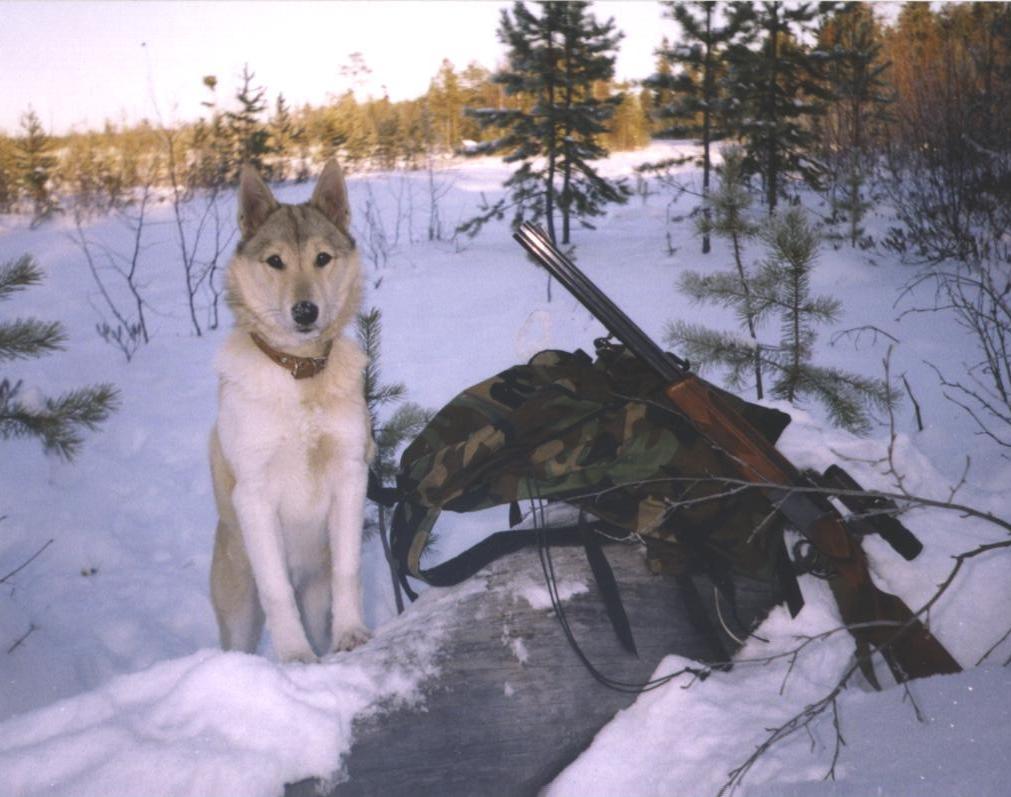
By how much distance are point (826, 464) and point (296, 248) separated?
88.4 inches

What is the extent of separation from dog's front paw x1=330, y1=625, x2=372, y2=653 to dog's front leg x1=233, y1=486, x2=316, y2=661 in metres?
0.13

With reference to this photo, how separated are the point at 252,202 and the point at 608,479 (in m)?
1.86

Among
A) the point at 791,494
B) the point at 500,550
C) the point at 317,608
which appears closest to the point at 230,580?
the point at 317,608

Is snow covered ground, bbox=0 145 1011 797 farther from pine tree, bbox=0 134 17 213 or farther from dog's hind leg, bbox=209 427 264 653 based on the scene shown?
pine tree, bbox=0 134 17 213

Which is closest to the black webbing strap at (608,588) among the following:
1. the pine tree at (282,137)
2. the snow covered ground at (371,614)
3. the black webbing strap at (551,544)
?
the black webbing strap at (551,544)

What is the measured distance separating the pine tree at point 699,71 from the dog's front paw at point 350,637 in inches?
400

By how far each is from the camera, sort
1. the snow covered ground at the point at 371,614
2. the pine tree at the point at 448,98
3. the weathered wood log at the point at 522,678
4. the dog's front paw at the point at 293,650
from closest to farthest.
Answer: the snow covered ground at the point at 371,614 → the weathered wood log at the point at 522,678 → the dog's front paw at the point at 293,650 → the pine tree at the point at 448,98

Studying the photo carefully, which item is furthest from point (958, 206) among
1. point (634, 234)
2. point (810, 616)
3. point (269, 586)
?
point (269, 586)

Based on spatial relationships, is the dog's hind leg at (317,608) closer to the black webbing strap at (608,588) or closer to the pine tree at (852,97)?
the black webbing strap at (608,588)

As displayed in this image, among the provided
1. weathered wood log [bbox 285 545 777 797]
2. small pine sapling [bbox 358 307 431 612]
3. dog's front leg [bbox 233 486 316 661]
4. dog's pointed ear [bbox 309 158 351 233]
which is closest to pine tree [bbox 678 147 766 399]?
small pine sapling [bbox 358 307 431 612]

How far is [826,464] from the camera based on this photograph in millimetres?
2725

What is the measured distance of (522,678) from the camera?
2125 millimetres

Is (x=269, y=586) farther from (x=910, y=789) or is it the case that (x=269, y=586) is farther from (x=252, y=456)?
(x=910, y=789)

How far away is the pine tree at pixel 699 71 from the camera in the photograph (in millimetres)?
11383
